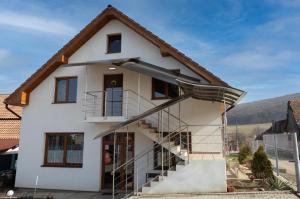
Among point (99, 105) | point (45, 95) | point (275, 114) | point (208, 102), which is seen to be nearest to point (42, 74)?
point (45, 95)

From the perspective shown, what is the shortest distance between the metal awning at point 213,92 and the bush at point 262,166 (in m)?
2.67

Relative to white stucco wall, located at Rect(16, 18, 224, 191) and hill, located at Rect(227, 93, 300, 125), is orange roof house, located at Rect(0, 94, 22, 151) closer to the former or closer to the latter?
white stucco wall, located at Rect(16, 18, 224, 191)

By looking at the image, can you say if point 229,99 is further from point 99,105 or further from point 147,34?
point 99,105

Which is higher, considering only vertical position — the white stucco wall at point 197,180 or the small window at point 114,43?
the small window at point 114,43

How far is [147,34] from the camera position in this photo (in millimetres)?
13156

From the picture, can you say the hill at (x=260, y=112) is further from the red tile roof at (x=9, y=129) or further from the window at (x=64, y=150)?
the window at (x=64, y=150)

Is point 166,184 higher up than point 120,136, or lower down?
lower down

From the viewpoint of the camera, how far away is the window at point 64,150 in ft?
46.8

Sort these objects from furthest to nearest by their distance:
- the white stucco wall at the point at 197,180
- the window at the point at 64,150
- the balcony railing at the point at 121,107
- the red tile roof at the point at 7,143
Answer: the red tile roof at the point at 7,143 < the window at the point at 64,150 < the balcony railing at the point at 121,107 < the white stucco wall at the point at 197,180

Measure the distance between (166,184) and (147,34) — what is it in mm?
6424

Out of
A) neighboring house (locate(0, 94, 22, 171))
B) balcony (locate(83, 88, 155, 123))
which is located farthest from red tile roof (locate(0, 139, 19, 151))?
balcony (locate(83, 88, 155, 123))

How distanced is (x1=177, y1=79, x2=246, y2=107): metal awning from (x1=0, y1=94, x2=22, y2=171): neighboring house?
33.8 ft

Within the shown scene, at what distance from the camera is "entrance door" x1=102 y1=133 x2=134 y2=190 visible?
44.4 feet

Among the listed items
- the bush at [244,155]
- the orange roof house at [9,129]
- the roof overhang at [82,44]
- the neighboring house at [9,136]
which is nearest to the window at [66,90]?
the roof overhang at [82,44]
